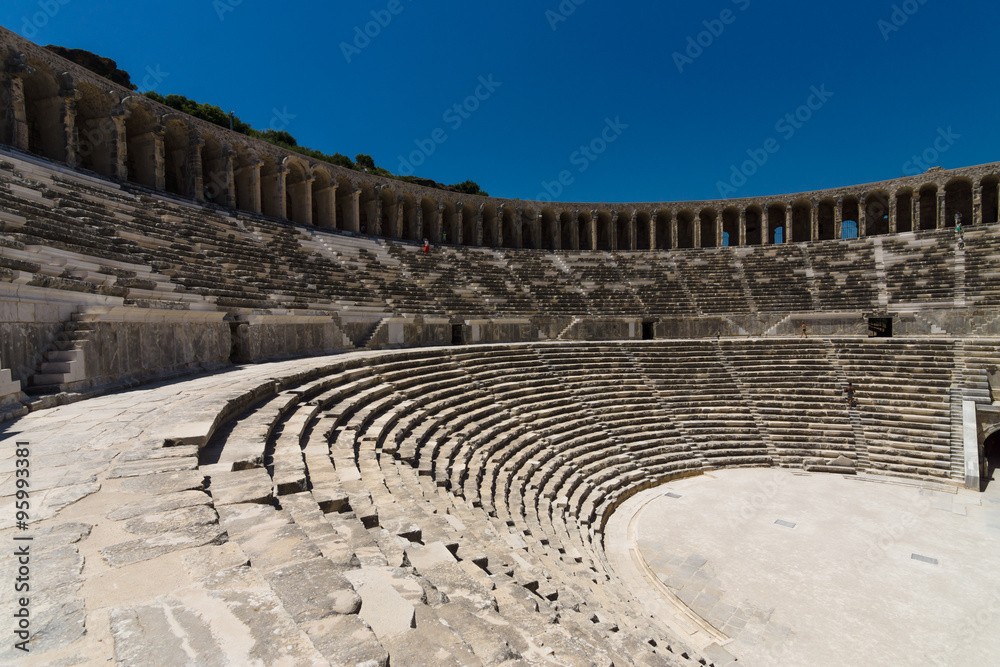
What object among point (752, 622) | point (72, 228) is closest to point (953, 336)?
point (752, 622)

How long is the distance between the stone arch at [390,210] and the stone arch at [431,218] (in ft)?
5.57

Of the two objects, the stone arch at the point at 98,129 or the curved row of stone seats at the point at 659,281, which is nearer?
the stone arch at the point at 98,129

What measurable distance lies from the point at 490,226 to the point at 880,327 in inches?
902

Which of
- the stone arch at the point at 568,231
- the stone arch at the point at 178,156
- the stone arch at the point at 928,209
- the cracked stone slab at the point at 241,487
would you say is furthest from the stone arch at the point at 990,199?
the stone arch at the point at 178,156

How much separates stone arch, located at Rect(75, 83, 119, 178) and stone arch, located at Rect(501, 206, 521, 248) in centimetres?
2022

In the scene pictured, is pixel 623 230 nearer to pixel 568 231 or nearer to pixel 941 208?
pixel 568 231

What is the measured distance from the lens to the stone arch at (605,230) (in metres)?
33.1

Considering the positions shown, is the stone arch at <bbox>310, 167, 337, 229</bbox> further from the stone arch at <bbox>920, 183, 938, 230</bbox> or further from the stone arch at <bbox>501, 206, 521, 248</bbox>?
the stone arch at <bbox>920, 183, 938, 230</bbox>

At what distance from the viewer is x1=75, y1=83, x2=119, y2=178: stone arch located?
57.7 feet

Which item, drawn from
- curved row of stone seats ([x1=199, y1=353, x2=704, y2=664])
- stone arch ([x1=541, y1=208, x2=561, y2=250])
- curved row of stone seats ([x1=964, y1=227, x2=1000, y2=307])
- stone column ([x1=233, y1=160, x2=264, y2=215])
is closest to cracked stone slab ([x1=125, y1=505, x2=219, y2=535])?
curved row of stone seats ([x1=199, y1=353, x2=704, y2=664])

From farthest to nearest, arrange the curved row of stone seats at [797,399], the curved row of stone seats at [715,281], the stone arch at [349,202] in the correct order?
the stone arch at [349,202] < the curved row of stone seats at [715,281] < the curved row of stone seats at [797,399]

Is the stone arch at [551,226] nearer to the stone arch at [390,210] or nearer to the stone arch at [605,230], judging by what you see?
the stone arch at [605,230]

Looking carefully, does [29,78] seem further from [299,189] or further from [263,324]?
[263,324]

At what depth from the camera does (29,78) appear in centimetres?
1622
